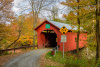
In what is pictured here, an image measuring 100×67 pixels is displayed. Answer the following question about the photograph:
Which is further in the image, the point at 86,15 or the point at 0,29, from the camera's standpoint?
the point at 0,29

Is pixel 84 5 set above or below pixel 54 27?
above

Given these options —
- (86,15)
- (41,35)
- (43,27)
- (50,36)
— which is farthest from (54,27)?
(86,15)

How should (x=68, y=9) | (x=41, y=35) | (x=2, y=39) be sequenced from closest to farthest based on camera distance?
(x=68, y=9), (x=2, y=39), (x=41, y=35)

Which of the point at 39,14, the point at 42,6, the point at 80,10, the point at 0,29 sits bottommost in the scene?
the point at 0,29

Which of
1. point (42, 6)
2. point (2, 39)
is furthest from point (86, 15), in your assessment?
point (42, 6)

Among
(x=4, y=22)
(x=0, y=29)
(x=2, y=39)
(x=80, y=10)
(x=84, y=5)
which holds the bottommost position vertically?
(x=2, y=39)

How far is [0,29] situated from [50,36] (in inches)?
453

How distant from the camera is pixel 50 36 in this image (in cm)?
1994

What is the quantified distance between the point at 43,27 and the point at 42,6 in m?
7.08

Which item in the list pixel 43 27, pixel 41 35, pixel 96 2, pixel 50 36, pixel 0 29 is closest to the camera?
pixel 96 2

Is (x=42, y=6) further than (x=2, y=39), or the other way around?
(x=42, y=6)

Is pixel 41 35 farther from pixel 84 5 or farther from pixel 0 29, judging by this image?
pixel 84 5

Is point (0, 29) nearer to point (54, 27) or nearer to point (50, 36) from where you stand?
point (54, 27)

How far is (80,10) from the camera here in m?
8.91
